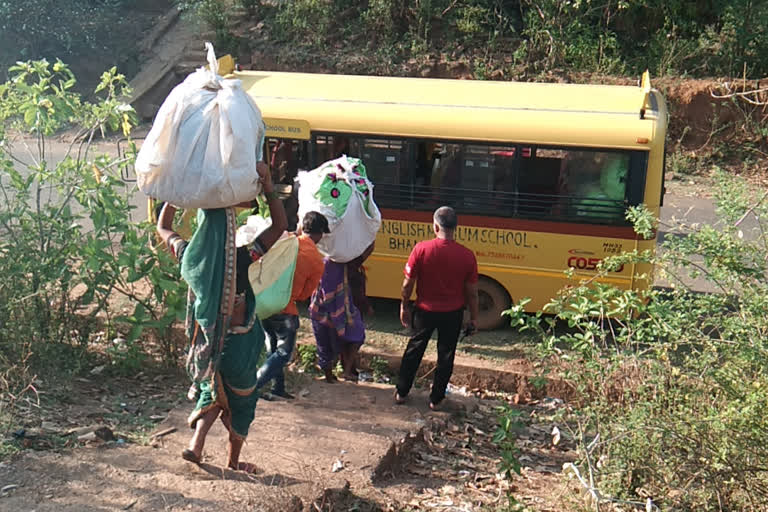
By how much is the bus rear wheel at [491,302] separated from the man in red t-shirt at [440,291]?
5.50 feet

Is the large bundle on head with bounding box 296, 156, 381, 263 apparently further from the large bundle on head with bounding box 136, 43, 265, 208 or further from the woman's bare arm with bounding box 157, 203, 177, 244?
the large bundle on head with bounding box 136, 43, 265, 208

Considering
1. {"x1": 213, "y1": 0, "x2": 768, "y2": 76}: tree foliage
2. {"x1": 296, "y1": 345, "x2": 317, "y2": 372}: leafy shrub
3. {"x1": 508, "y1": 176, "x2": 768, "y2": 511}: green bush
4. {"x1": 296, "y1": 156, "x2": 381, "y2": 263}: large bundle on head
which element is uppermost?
{"x1": 213, "y1": 0, "x2": 768, "y2": 76}: tree foliage

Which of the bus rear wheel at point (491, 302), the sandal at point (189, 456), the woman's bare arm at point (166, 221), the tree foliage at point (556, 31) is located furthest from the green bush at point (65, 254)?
the tree foliage at point (556, 31)

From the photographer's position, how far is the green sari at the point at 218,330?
4.30m

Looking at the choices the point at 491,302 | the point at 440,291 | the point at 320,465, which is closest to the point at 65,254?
the point at 320,465

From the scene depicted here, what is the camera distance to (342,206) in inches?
261

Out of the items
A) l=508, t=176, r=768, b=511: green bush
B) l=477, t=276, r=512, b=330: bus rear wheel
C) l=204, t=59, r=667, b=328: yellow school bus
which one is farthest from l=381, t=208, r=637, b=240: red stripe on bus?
l=508, t=176, r=768, b=511: green bush

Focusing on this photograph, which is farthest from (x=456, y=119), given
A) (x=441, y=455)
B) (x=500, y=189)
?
(x=441, y=455)

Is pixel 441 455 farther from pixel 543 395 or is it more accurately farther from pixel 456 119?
pixel 456 119

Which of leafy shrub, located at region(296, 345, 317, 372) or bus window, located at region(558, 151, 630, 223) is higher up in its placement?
bus window, located at region(558, 151, 630, 223)

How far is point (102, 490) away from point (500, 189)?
16.3 feet

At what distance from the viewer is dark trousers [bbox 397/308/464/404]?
250 inches

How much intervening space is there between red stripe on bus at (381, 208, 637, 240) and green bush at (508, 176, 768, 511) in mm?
2365

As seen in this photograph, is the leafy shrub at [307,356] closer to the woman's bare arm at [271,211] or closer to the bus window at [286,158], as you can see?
the bus window at [286,158]
